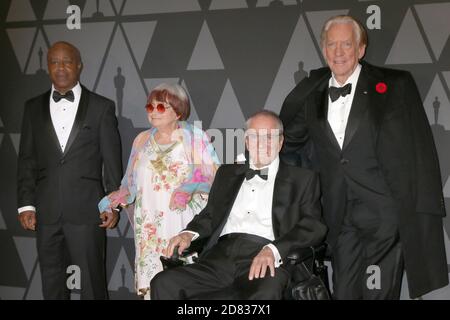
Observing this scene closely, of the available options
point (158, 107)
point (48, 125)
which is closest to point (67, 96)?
point (48, 125)

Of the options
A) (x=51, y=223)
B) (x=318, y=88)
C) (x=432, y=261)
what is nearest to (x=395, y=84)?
(x=318, y=88)

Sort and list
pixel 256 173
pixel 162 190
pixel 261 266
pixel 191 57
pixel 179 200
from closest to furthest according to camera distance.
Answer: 1. pixel 261 266
2. pixel 256 173
3. pixel 179 200
4. pixel 162 190
5. pixel 191 57

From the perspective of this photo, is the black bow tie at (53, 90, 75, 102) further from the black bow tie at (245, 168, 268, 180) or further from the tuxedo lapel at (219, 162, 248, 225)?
the black bow tie at (245, 168, 268, 180)

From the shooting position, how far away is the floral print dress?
3961mm

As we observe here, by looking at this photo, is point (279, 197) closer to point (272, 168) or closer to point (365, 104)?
point (272, 168)

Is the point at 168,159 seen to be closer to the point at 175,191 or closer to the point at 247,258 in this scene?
the point at 175,191

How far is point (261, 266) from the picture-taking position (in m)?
3.06

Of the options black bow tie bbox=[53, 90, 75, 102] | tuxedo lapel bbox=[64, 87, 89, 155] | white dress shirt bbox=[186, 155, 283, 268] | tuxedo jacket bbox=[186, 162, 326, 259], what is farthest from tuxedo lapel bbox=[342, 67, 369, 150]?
black bow tie bbox=[53, 90, 75, 102]

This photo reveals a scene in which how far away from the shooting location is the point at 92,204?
4.21 m

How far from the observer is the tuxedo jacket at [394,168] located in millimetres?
3340

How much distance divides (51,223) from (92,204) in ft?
1.06

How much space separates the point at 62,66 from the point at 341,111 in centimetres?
211

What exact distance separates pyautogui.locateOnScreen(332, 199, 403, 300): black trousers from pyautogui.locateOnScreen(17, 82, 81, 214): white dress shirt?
2.12 metres

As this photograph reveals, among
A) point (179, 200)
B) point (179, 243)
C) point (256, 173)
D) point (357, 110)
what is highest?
point (357, 110)
